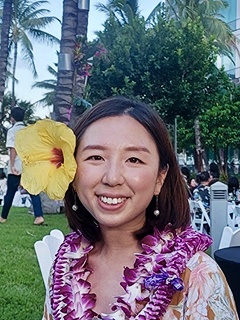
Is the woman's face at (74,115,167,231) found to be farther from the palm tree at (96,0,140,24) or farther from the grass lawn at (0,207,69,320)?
the palm tree at (96,0,140,24)

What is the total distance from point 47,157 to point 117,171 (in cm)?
20

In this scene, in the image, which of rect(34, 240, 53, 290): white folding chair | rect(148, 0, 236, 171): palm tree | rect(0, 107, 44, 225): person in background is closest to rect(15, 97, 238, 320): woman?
rect(34, 240, 53, 290): white folding chair

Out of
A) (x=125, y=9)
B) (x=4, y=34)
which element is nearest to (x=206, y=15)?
(x=125, y=9)

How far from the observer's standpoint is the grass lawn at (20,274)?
10.8 feet

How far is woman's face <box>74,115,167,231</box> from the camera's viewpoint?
128cm

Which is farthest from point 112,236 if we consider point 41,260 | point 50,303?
point 41,260

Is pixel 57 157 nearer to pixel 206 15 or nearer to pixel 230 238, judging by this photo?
pixel 230 238

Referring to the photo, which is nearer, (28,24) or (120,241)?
(120,241)

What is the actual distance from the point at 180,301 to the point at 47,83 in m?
35.6

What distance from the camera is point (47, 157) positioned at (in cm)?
135

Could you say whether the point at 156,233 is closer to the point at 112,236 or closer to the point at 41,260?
the point at 112,236

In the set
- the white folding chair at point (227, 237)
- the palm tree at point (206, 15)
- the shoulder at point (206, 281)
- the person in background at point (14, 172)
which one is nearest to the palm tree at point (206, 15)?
the palm tree at point (206, 15)

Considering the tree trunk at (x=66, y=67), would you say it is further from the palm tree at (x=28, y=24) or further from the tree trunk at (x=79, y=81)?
the palm tree at (x=28, y=24)

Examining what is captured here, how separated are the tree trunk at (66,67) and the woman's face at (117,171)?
23.0 feet
